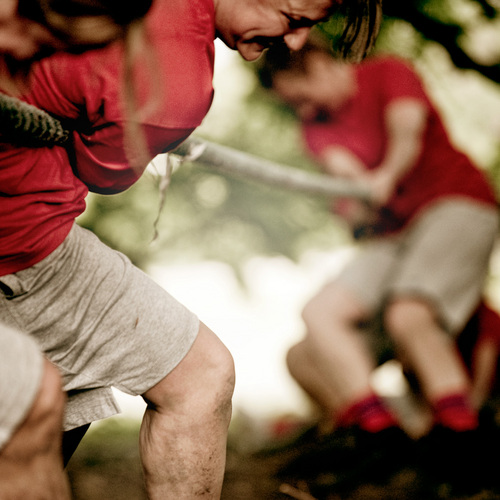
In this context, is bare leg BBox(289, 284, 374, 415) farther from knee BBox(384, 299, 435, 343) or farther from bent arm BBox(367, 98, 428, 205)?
bent arm BBox(367, 98, 428, 205)

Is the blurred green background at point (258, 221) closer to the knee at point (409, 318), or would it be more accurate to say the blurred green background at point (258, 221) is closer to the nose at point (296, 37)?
the knee at point (409, 318)

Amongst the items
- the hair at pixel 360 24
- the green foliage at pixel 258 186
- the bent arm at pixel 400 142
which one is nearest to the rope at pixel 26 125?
the hair at pixel 360 24

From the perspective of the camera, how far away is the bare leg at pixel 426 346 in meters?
1.29

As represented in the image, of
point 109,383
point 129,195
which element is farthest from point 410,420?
point 109,383

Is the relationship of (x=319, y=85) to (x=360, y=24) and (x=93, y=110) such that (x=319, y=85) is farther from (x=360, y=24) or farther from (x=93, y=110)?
(x=93, y=110)

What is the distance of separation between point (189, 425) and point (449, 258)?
1.04 metres

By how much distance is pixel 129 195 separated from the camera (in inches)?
63.9

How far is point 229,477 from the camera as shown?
1.45 m

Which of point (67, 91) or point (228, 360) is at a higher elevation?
point (67, 91)

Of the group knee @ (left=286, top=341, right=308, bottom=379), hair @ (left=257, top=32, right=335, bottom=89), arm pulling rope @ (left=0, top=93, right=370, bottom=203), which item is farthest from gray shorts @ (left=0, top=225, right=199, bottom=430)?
hair @ (left=257, top=32, right=335, bottom=89)

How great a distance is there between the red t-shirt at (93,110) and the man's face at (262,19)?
4 centimetres

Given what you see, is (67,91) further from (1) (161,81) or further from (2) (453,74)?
(2) (453,74)

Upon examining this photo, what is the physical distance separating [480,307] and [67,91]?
5.25ft

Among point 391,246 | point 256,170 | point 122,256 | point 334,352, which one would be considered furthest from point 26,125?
point 391,246
